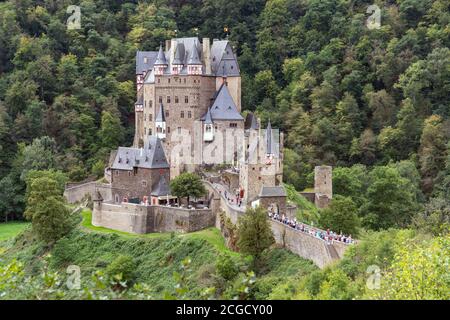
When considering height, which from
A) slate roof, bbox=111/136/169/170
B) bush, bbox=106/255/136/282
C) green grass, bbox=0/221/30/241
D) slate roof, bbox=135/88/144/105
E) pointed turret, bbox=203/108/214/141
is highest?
slate roof, bbox=135/88/144/105

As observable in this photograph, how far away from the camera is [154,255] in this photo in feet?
183

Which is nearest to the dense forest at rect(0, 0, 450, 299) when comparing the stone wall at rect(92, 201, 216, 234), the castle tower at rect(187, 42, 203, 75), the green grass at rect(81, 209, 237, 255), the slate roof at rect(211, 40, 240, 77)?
the green grass at rect(81, 209, 237, 255)

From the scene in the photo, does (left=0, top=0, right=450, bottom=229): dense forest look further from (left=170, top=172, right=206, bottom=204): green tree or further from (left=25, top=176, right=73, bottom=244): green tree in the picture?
(left=170, top=172, right=206, bottom=204): green tree

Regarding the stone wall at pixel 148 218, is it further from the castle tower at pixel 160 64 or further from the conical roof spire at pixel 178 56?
the conical roof spire at pixel 178 56

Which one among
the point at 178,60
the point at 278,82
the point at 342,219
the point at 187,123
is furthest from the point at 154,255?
the point at 278,82

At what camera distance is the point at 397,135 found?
82.4 metres

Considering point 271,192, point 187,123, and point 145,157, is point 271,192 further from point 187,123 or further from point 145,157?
point 187,123

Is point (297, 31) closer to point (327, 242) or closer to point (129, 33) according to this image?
point (129, 33)

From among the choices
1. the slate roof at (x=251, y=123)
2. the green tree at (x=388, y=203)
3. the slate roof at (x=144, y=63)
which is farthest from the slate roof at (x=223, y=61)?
the green tree at (x=388, y=203)

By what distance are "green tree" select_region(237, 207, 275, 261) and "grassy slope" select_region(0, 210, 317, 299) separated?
1.31 meters

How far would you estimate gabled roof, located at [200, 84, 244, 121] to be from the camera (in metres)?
63.9

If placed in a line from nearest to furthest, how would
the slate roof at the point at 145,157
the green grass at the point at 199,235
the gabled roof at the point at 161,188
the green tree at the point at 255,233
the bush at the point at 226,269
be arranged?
the bush at the point at 226,269
the green tree at the point at 255,233
the green grass at the point at 199,235
the gabled roof at the point at 161,188
the slate roof at the point at 145,157

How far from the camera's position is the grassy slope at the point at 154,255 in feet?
160

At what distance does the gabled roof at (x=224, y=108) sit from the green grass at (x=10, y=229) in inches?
814
